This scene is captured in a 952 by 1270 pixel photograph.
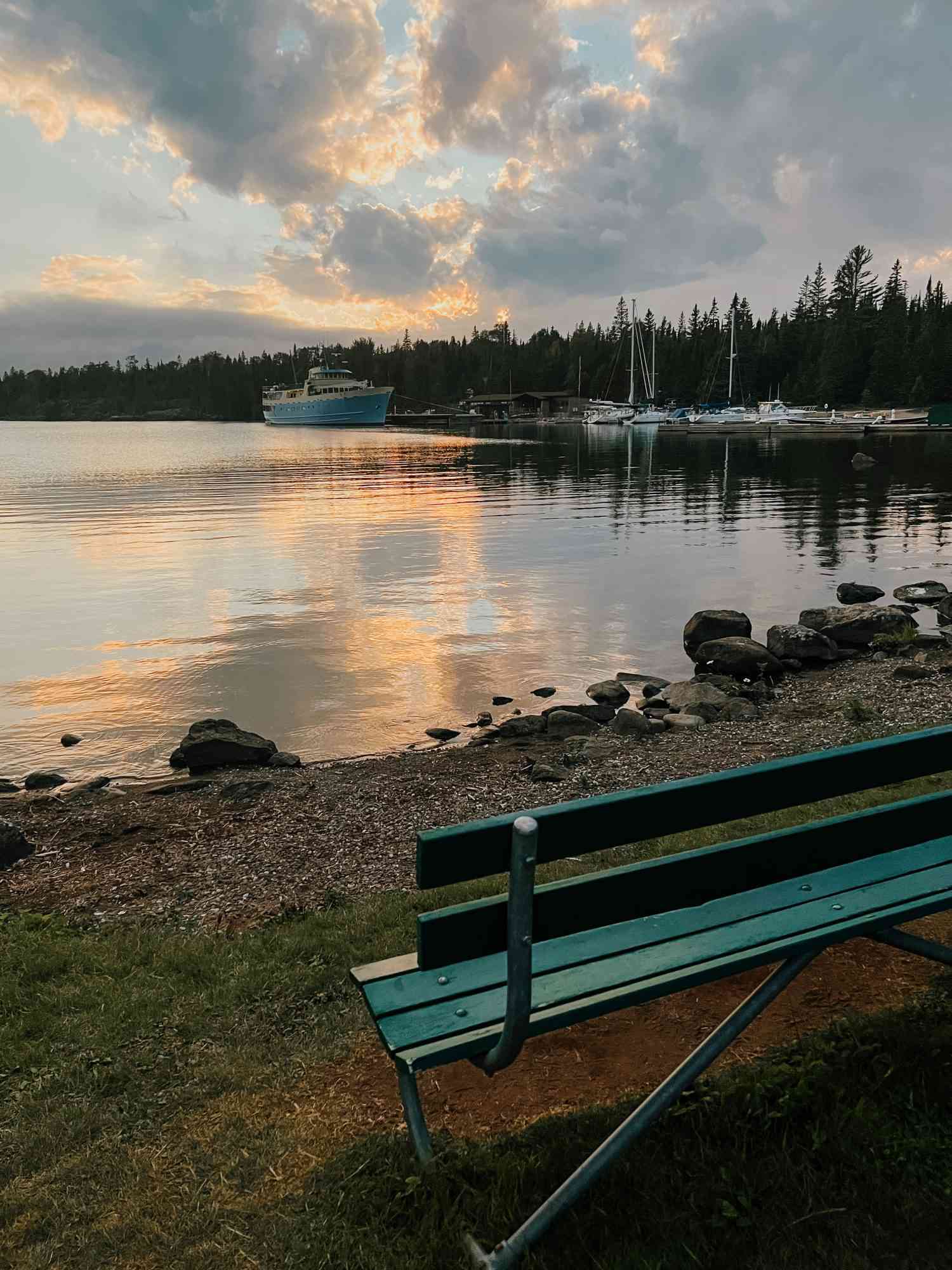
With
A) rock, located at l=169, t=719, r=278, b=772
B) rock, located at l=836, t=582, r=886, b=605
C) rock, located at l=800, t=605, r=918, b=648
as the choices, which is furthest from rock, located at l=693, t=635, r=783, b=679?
rock, located at l=169, t=719, r=278, b=772

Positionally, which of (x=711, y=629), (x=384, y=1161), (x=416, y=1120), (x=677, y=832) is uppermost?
(x=677, y=832)

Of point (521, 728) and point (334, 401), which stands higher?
point (334, 401)

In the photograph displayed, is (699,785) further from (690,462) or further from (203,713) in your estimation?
(690,462)

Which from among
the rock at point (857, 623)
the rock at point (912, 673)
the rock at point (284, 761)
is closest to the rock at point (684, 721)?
the rock at point (912, 673)

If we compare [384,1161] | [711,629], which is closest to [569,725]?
[711,629]

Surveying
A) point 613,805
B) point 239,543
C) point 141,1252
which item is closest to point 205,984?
point 141,1252

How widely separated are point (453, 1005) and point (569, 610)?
1532 cm

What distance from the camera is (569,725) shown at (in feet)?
34.7

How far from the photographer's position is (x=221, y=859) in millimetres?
6531

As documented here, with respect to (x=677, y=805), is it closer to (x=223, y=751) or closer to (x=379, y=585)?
(x=223, y=751)

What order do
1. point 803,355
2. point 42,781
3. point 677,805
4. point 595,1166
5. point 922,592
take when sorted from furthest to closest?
point 803,355, point 922,592, point 42,781, point 677,805, point 595,1166

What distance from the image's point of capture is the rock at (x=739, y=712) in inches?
422

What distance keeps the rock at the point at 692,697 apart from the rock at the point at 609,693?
57 cm

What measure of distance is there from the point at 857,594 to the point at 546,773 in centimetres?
1304
